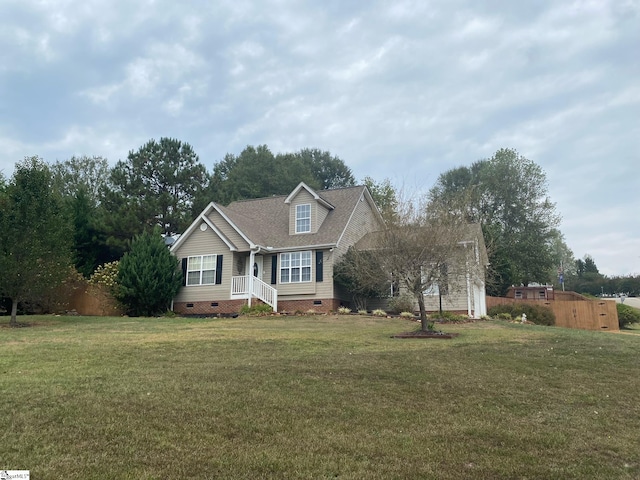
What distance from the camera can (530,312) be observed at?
23844 mm

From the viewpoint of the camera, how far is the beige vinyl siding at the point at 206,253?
2430cm

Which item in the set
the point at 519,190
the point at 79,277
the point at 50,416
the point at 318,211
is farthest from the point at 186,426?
the point at 519,190

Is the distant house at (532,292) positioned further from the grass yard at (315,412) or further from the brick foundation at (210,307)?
the grass yard at (315,412)

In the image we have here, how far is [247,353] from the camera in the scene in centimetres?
1041

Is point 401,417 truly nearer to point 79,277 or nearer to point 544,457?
point 544,457

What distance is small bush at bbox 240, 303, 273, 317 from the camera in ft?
72.4

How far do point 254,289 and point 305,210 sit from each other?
5.11 metres

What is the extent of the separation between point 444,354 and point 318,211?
1584 centimetres

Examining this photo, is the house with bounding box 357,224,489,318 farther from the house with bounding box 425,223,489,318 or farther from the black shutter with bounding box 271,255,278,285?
the black shutter with bounding box 271,255,278,285

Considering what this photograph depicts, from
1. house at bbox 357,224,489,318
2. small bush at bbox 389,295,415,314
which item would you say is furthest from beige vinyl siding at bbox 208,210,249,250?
small bush at bbox 389,295,415,314

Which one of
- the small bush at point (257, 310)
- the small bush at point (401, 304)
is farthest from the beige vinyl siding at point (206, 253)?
the small bush at point (401, 304)

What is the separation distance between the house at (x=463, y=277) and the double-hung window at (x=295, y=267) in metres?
2.84

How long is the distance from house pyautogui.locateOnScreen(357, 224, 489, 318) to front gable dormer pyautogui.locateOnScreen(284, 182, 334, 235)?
256 centimetres

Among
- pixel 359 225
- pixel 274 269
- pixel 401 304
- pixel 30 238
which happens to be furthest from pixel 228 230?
pixel 401 304
